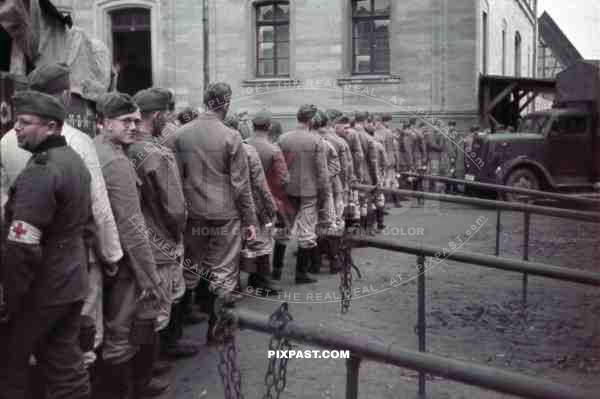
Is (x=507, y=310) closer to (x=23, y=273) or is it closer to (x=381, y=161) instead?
(x=23, y=273)

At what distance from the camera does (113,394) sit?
14.4 ft

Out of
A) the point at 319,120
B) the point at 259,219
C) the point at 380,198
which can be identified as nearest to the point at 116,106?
the point at 259,219

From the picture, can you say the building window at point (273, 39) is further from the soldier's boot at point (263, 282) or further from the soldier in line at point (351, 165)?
the soldier's boot at point (263, 282)

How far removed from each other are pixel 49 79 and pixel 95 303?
131cm

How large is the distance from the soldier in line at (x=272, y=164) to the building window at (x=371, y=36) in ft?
40.4

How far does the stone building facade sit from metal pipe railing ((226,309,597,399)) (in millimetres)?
17613

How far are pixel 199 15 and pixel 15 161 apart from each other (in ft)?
59.0

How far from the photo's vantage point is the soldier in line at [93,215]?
3.97 meters

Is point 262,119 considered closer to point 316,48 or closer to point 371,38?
point 316,48

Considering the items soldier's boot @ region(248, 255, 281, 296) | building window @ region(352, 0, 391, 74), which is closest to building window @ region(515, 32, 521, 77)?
building window @ region(352, 0, 391, 74)

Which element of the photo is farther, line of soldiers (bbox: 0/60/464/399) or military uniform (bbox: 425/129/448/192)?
military uniform (bbox: 425/129/448/192)

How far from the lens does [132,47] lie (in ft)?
74.0

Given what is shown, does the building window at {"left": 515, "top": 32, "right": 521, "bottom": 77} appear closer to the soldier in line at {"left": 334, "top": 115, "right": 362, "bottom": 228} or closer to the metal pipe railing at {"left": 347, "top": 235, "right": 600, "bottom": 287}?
the soldier in line at {"left": 334, "top": 115, "right": 362, "bottom": 228}

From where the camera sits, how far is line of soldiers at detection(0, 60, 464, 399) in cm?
352
